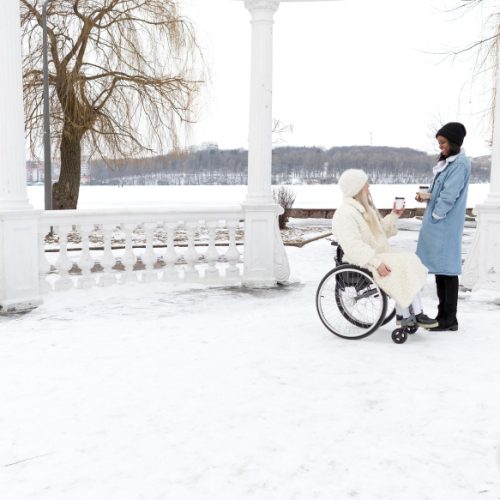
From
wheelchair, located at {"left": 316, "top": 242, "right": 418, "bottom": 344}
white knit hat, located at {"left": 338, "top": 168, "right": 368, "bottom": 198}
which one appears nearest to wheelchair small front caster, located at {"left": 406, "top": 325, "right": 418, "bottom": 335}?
wheelchair, located at {"left": 316, "top": 242, "right": 418, "bottom": 344}

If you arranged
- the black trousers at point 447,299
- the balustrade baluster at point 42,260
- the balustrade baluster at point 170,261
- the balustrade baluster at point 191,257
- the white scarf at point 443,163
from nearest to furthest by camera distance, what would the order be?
the white scarf at point 443,163 → the black trousers at point 447,299 → the balustrade baluster at point 42,260 → the balustrade baluster at point 170,261 → the balustrade baluster at point 191,257

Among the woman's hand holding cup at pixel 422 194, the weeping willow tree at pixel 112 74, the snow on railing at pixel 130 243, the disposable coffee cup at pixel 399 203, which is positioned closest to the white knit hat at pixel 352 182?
the disposable coffee cup at pixel 399 203

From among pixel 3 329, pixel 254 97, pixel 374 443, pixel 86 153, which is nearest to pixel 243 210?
pixel 254 97

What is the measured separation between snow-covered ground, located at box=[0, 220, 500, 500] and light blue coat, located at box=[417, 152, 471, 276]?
0.60 m

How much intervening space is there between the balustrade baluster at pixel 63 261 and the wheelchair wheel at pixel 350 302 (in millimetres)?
3247

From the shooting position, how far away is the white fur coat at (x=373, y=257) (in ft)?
14.5

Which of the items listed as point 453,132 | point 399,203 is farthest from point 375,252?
point 453,132

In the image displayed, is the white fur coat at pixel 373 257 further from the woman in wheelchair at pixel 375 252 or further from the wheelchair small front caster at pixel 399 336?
the wheelchair small front caster at pixel 399 336

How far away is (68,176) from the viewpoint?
16.1m

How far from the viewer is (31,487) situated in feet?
8.57

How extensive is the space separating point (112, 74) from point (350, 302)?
12047 mm

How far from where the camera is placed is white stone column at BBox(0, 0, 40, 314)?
19.9ft

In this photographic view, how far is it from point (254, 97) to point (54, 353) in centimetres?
424

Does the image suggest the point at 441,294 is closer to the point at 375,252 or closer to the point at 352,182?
the point at 375,252
